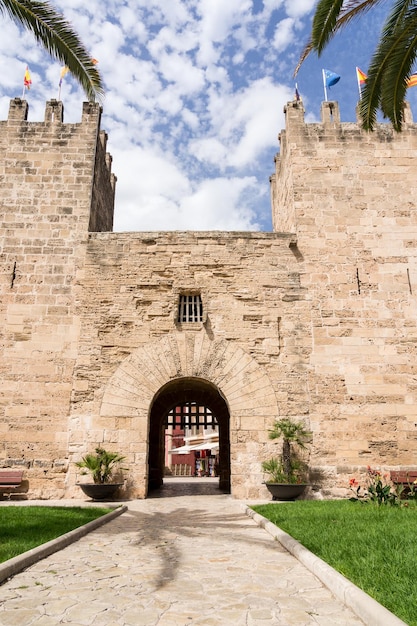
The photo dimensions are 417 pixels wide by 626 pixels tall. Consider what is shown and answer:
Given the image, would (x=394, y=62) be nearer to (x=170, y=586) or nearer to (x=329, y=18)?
(x=329, y=18)

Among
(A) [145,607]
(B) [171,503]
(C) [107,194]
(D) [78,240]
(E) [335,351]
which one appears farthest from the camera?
(C) [107,194]

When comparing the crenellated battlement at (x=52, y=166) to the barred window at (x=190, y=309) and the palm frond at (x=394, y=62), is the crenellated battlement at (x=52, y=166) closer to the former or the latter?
the barred window at (x=190, y=309)

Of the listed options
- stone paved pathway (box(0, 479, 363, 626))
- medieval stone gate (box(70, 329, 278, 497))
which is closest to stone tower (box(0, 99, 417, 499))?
medieval stone gate (box(70, 329, 278, 497))

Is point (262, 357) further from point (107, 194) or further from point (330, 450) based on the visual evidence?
point (107, 194)

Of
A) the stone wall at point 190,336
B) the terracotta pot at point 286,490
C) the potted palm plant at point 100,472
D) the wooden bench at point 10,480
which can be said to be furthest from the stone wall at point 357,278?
the wooden bench at point 10,480

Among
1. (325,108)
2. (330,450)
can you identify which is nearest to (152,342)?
(330,450)

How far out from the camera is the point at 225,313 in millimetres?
10555

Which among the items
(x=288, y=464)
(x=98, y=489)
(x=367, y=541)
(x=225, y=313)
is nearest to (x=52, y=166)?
(x=225, y=313)

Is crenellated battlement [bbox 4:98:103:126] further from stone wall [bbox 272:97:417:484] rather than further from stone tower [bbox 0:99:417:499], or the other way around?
stone wall [bbox 272:97:417:484]

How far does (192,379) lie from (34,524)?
5039 mm

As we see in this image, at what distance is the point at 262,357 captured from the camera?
10.3 metres

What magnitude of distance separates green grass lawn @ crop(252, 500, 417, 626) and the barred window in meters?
4.40

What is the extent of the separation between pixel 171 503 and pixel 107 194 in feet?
27.7

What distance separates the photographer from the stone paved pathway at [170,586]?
302 cm
